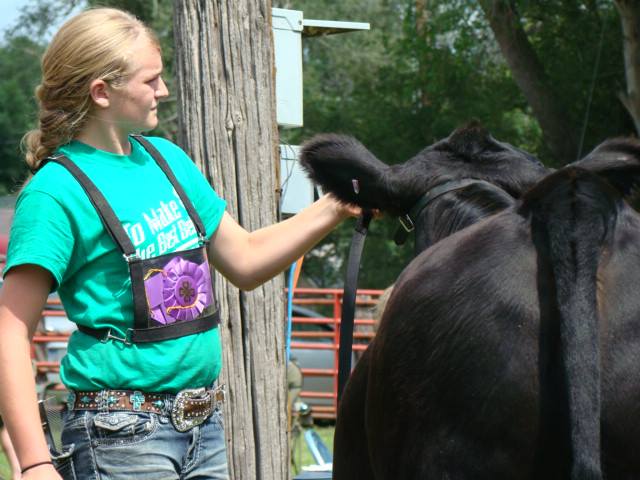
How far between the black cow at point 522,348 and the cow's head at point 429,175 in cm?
37

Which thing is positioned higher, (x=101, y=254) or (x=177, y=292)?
(x=101, y=254)

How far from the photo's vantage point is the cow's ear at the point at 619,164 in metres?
2.38

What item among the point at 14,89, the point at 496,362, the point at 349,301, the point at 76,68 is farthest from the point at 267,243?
the point at 14,89

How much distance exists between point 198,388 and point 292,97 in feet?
7.88

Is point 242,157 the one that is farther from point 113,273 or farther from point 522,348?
point 522,348

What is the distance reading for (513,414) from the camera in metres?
1.99

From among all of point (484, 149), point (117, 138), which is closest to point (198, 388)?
point (117, 138)

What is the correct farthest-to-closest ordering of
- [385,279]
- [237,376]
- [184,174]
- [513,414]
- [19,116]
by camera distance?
1. [19,116]
2. [385,279]
3. [237,376]
4. [184,174]
5. [513,414]

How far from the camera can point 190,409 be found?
2.41m

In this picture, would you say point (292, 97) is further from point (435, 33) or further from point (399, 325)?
point (435, 33)

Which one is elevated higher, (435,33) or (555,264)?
(435,33)

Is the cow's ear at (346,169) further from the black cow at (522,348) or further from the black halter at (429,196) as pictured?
the black cow at (522,348)

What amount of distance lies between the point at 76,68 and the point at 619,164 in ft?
4.37

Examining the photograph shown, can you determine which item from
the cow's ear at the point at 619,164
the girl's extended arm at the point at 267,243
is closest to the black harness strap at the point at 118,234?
the girl's extended arm at the point at 267,243
